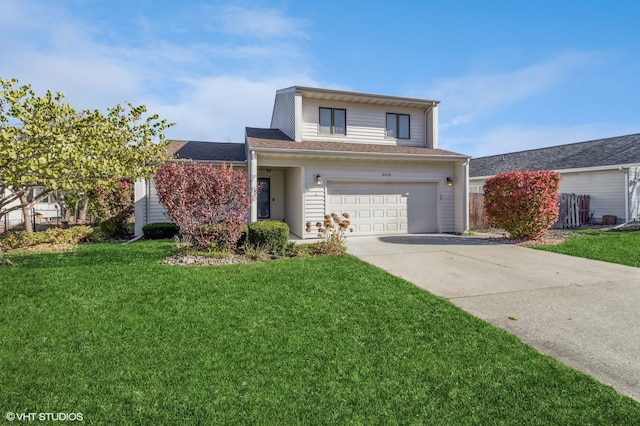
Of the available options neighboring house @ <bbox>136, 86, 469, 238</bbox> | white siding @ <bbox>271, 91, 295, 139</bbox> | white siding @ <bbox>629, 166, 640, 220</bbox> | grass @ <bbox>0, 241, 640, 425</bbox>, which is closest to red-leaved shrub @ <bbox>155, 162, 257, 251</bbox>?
neighboring house @ <bbox>136, 86, 469, 238</bbox>

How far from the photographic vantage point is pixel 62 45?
864 centimetres

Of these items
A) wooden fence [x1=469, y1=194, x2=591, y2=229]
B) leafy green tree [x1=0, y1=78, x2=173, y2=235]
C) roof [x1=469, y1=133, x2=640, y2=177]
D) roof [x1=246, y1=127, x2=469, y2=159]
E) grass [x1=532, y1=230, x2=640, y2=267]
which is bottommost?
grass [x1=532, y1=230, x2=640, y2=267]

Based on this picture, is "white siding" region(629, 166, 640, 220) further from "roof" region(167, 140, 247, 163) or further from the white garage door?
"roof" region(167, 140, 247, 163)

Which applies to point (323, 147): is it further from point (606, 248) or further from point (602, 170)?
point (602, 170)

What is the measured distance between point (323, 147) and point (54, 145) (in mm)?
8024

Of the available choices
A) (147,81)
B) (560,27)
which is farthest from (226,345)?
(560,27)

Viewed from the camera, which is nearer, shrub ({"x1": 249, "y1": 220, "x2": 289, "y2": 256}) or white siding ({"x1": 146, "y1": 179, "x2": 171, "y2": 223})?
shrub ({"x1": 249, "y1": 220, "x2": 289, "y2": 256})

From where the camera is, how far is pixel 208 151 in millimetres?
13914

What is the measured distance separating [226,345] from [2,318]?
3146 mm

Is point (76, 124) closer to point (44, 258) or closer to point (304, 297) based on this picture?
point (44, 258)

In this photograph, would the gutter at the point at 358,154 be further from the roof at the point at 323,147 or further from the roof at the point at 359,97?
the roof at the point at 359,97

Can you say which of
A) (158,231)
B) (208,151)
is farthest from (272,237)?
(208,151)

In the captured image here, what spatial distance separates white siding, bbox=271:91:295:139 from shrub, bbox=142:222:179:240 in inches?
229

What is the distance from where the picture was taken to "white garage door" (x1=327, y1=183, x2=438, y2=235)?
12.0 m
